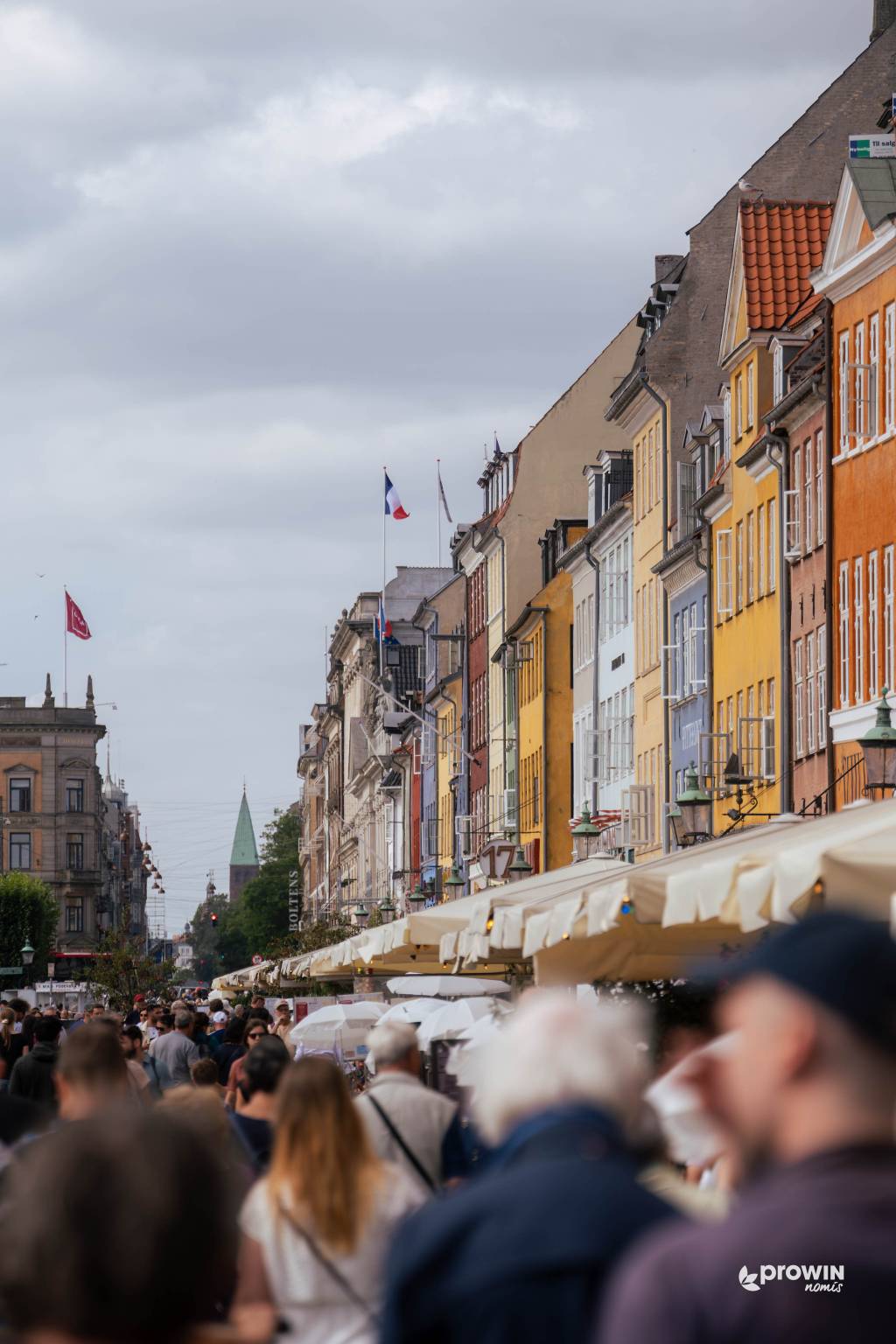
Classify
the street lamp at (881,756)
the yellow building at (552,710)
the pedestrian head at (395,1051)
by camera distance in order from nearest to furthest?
the pedestrian head at (395,1051), the street lamp at (881,756), the yellow building at (552,710)

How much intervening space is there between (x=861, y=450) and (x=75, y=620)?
3430 inches

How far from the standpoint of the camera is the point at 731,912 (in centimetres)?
1218

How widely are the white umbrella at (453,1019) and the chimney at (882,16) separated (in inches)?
974

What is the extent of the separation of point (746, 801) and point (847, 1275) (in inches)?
1564

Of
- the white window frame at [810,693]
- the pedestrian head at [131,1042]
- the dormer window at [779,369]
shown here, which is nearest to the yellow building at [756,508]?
the dormer window at [779,369]

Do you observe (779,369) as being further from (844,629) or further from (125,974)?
(125,974)

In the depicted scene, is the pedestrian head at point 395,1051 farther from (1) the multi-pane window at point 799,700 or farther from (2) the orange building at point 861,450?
(1) the multi-pane window at point 799,700

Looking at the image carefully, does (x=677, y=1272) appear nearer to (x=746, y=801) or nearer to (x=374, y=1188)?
(x=374, y=1188)

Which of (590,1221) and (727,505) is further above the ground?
(727,505)

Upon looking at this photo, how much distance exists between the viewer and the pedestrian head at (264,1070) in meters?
9.93

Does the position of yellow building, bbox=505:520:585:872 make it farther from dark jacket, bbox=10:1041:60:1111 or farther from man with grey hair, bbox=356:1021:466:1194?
man with grey hair, bbox=356:1021:466:1194

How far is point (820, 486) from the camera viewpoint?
3800 centimetres

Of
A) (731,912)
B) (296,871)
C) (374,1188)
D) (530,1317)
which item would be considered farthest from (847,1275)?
(296,871)

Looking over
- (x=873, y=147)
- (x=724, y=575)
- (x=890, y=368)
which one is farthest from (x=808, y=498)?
(x=724, y=575)
